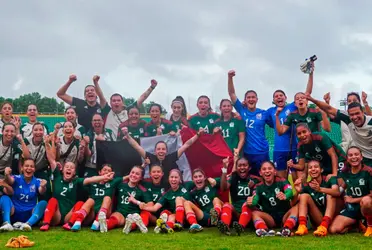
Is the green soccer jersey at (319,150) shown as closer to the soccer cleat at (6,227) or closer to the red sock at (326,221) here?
the red sock at (326,221)

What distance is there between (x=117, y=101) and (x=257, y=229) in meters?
3.71

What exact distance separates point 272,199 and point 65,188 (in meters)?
3.28

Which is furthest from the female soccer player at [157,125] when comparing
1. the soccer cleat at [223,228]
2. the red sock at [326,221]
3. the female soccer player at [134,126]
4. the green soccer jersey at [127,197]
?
the red sock at [326,221]

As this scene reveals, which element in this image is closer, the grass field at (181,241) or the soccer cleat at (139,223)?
the grass field at (181,241)

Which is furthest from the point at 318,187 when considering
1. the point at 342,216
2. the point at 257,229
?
the point at 257,229

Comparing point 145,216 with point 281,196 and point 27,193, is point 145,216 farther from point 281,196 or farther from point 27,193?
point 281,196

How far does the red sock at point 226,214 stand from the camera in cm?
635

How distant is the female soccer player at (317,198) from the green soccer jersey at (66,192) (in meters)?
3.46

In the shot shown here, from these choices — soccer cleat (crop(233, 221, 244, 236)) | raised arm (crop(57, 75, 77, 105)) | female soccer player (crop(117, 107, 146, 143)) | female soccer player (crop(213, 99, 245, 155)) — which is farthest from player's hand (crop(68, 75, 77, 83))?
soccer cleat (crop(233, 221, 244, 236))

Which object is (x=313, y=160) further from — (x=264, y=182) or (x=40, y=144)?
(x=40, y=144)

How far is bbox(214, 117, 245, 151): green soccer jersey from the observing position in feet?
25.5

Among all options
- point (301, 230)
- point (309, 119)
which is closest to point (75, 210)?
point (301, 230)

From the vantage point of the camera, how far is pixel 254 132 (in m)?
7.79

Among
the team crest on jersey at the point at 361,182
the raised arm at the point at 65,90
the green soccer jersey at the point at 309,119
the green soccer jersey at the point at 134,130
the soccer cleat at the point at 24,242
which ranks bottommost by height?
the soccer cleat at the point at 24,242
